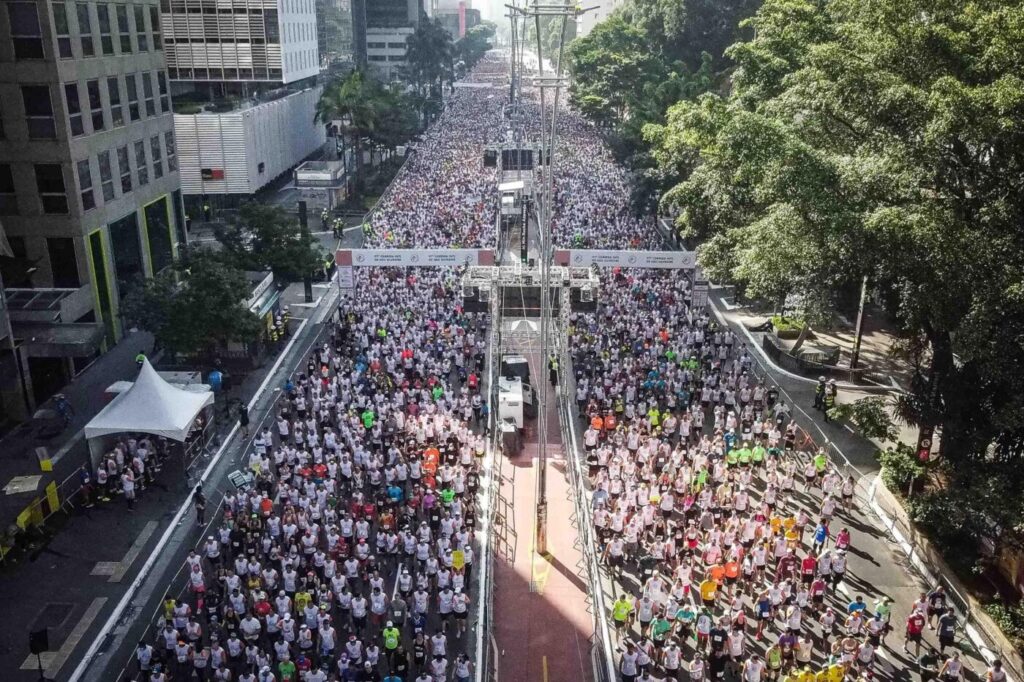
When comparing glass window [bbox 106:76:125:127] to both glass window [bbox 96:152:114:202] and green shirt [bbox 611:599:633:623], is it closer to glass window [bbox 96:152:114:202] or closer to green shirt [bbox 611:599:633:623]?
glass window [bbox 96:152:114:202]

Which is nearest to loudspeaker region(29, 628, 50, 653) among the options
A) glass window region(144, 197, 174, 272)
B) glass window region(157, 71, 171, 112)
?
glass window region(144, 197, 174, 272)

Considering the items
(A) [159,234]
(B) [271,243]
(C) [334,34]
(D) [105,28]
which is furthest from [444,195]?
(C) [334,34]

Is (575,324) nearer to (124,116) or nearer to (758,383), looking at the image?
(758,383)

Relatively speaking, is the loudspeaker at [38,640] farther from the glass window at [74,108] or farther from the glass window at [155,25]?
the glass window at [155,25]

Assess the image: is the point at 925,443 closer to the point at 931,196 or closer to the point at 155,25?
the point at 931,196

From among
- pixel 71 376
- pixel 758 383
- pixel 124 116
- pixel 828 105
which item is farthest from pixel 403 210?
pixel 828 105
